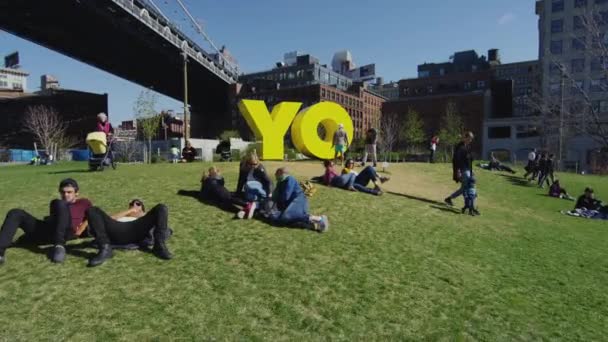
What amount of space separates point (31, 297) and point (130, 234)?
161 cm

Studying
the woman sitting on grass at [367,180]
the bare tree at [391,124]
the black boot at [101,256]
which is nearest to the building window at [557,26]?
the bare tree at [391,124]

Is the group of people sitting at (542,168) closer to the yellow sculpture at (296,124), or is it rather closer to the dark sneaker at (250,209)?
the yellow sculpture at (296,124)

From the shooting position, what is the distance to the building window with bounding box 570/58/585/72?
203ft

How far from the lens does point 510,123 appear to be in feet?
236

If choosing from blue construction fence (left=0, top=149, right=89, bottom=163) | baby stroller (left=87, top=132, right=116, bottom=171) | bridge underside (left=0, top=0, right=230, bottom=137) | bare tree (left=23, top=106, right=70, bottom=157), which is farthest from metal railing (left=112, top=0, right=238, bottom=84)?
baby stroller (left=87, top=132, right=116, bottom=171)

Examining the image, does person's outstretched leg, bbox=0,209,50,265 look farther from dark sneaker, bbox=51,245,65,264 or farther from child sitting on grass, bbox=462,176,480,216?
child sitting on grass, bbox=462,176,480,216

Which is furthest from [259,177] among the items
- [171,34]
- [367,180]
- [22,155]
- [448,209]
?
[22,155]

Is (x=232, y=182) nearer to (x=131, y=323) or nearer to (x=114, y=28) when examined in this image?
(x=131, y=323)

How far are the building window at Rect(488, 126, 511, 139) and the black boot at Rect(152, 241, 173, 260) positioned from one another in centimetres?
7567

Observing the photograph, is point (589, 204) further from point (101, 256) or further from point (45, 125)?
point (45, 125)

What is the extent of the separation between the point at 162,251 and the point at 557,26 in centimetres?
7664

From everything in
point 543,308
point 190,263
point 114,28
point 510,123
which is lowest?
point 543,308

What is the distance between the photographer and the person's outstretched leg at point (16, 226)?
571 cm

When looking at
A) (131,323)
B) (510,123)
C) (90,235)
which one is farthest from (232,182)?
(510,123)
